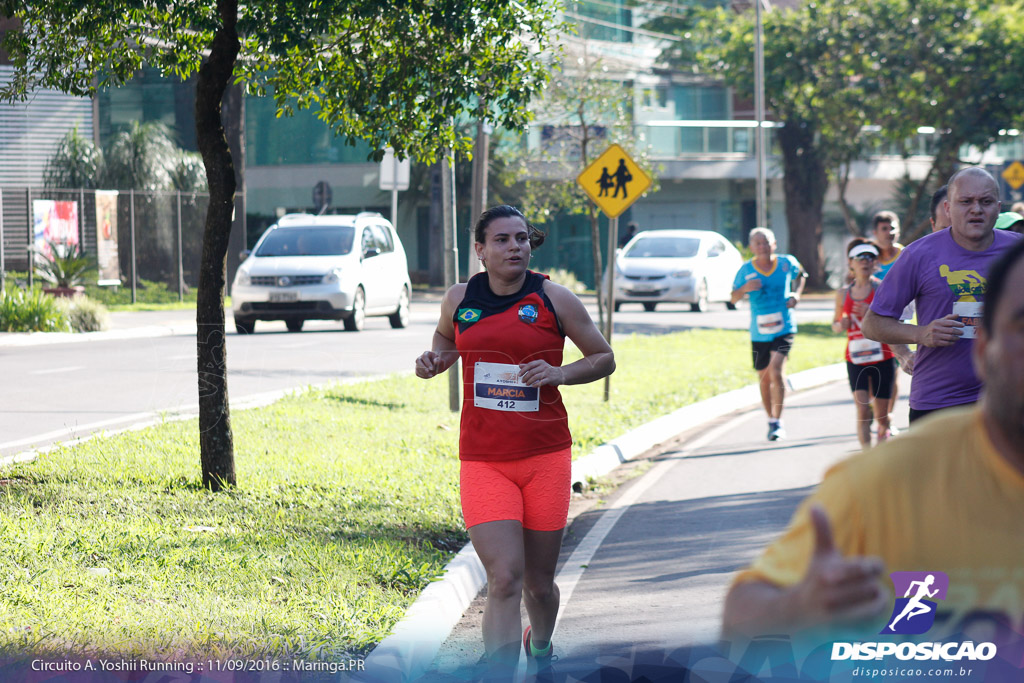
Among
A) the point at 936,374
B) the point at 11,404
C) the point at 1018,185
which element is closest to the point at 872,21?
the point at 1018,185

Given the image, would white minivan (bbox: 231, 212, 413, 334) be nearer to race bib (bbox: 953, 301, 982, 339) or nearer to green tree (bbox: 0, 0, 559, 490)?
green tree (bbox: 0, 0, 559, 490)

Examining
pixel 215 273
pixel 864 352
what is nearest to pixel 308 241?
pixel 864 352

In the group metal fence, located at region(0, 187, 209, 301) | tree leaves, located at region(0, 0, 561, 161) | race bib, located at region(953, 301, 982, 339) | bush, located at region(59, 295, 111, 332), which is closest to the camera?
race bib, located at region(953, 301, 982, 339)

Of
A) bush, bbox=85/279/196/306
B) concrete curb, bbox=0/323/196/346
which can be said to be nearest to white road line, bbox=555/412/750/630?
concrete curb, bbox=0/323/196/346

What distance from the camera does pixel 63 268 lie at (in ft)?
84.0

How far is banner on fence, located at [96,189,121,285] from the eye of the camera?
2859 cm

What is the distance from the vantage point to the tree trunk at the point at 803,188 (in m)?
40.7

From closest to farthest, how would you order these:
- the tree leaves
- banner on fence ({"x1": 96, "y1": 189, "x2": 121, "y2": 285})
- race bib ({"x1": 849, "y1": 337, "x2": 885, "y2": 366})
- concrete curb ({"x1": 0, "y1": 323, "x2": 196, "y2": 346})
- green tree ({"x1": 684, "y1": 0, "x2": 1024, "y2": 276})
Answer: the tree leaves
race bib ({"x1": 849, "y1": 337, "x2": 885, "y2": 366})
concrete curb ({"x1": 0, "y1": 323, "x2": 196, "y2": 346})
banner on fence ({"x1": 96, "y1": 189, "x2": 121, "y2": 285})
green tree ({"x1": 684, "y1": 0, "x2": 1024, "y2": 276})

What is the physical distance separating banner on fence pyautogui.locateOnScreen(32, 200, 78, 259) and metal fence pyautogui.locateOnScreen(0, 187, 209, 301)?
1.7 inches

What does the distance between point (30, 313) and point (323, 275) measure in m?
4.65

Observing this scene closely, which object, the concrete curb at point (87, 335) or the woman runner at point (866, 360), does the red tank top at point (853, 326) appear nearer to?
the woman runner at point (866, 360)

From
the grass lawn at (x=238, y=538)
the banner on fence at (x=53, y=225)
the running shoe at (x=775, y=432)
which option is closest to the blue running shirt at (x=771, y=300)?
the running shoe at (x=775, y=432)

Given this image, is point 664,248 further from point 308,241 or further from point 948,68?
point 308,241

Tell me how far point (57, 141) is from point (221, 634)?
30.6 metres
